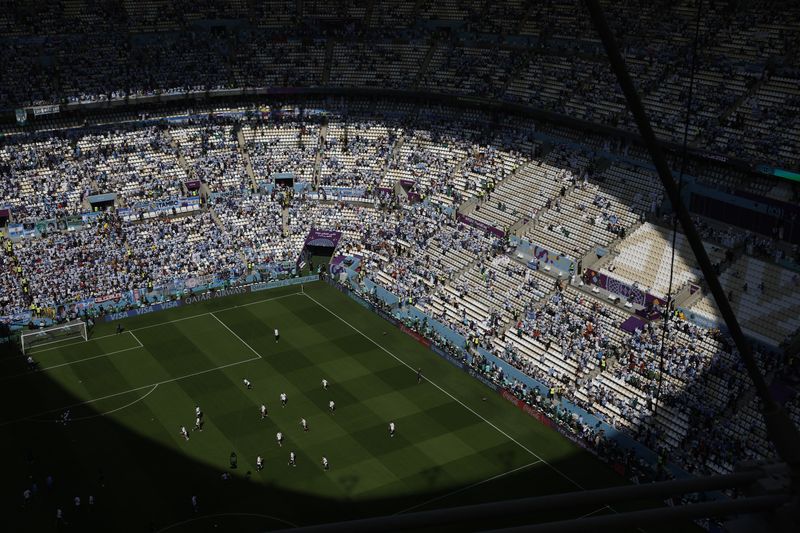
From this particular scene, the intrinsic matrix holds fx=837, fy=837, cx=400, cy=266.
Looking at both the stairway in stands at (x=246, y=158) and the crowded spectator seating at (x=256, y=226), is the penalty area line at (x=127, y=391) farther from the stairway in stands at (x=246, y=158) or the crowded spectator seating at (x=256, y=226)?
the stairway in stands at (x=246, y=158)

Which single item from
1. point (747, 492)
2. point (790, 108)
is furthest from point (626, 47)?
point (747, 492)

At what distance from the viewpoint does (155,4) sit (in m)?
84.2

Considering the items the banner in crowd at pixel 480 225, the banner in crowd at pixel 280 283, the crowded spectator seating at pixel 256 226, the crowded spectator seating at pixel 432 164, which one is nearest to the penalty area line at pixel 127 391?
the banner in crowd at pixel 280 283

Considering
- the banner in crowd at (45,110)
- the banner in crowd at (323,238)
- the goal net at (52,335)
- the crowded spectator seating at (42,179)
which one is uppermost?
the banner in crowd at (45,110)

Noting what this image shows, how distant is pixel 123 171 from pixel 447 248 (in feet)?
98.4

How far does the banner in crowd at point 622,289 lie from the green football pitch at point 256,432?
11.4m

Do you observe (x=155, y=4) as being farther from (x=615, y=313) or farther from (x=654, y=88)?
(x=615, y=313)

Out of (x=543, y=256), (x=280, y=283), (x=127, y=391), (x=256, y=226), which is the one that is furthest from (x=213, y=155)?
(x=543, y=256)

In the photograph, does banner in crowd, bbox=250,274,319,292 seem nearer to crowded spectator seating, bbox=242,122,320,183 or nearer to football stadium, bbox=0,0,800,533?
football stadium, bbox=0,0,800,533

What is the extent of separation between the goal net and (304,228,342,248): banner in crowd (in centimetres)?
1958

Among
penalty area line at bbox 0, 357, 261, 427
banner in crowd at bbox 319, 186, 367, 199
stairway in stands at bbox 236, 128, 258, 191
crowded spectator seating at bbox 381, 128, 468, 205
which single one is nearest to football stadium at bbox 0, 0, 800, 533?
penalty area line at bbox 0, 357, 261, 427

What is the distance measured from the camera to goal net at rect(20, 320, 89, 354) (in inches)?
2191

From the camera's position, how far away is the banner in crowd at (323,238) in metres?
68.7

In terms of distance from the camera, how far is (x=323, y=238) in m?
69.1
